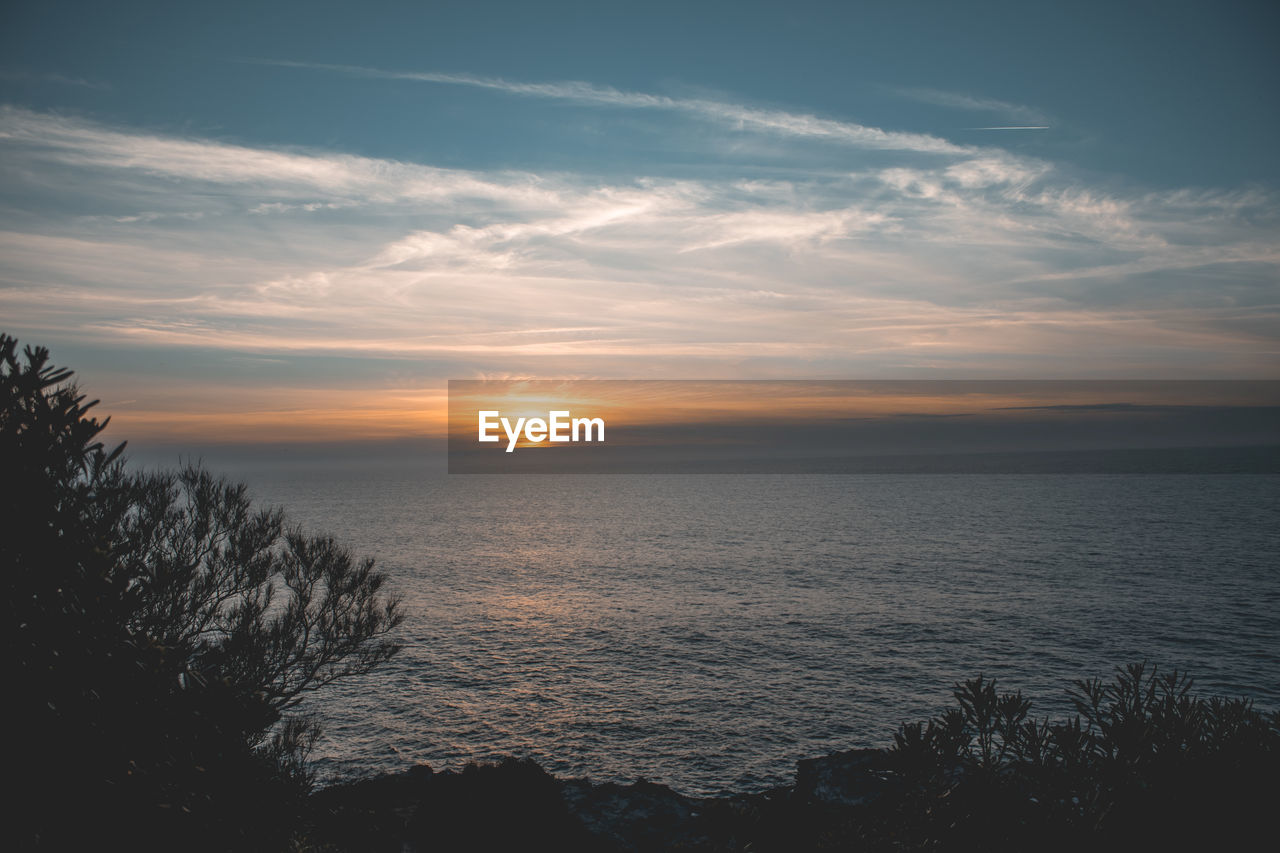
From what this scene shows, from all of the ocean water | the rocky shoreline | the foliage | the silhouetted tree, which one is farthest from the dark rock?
the silhouetted tree

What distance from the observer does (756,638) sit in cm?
5194

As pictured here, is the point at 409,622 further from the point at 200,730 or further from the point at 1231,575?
the point at 1231,575

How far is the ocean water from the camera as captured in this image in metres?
34.7

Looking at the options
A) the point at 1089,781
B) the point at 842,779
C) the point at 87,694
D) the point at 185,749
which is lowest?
the point at 842,779

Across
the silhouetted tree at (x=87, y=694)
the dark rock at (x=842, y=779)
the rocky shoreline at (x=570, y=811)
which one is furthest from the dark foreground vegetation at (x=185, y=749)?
the dark rock at (x=842, y=779)

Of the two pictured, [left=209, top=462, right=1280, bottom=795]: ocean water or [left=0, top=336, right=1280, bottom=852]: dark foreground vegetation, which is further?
[left=209, top=462, right=1280, bottom=795]: ocean water

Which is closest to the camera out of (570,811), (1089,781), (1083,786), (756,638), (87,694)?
(87,694)

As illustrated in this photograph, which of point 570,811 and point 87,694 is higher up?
point 87,694

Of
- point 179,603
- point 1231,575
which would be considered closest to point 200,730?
point 179,603

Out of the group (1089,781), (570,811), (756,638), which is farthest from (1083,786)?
(756,638)

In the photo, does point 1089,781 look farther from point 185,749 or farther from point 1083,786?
point 185,749

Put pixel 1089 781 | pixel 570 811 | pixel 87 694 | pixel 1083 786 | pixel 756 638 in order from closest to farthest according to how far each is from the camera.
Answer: pixel 87 694
pixel 1083 786
pixel 1089 781
pixel 570 811
pixel 756 638

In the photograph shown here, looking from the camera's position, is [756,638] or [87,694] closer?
[87,694]

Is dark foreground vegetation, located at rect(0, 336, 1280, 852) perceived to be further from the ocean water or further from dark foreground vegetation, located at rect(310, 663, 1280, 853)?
the ocean water
